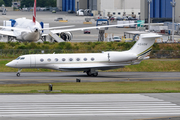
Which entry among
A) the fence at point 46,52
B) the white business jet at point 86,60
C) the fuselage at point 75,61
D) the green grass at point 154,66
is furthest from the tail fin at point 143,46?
the fence at point 46,52

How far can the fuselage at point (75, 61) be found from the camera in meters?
41.9

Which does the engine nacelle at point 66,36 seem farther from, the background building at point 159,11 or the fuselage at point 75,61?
the background building at point 159,11

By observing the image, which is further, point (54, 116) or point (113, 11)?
point (113, 11)

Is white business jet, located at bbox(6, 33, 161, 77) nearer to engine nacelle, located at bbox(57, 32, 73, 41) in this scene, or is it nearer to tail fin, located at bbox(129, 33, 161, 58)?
tail fin, located at bbox(129, 33, 161, 58)

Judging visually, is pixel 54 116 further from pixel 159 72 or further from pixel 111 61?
pixel 159 72

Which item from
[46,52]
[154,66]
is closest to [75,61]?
[154,66]

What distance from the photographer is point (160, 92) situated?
29.0 m

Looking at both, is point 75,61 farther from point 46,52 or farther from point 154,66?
point 46,52

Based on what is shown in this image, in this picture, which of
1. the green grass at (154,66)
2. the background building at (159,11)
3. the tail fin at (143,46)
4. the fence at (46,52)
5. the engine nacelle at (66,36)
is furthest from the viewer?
the background building at (159,11)

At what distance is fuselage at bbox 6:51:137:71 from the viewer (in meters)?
41.9

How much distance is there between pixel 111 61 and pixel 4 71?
15.8 meters

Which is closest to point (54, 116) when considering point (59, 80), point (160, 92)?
point (160, 92)

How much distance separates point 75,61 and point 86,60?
1.41m

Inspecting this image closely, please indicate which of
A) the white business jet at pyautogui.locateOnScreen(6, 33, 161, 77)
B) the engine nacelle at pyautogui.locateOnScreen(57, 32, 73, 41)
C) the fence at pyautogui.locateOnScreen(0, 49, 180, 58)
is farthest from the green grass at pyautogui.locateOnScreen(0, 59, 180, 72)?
the engine nacelle at pyautogui.locateOnScreen(57, 32, 73, 41)
